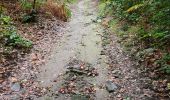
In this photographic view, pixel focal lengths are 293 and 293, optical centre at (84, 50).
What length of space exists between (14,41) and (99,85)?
4.50m

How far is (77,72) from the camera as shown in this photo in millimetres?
9680

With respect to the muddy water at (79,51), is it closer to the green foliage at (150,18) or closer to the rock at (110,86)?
the rock at (110,86)

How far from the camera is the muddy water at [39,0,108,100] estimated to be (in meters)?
9.53

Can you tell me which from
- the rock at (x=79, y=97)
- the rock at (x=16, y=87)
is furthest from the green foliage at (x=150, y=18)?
the rock at (x=16, y=87)

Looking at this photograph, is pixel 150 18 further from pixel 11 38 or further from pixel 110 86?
pixel 11 38

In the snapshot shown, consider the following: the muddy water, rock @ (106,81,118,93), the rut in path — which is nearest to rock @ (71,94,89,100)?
the rut in path

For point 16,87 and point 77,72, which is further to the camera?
point 77,72

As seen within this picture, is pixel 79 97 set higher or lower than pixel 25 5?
lower

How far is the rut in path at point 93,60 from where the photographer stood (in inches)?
334

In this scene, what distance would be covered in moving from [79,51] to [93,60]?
4.33ft

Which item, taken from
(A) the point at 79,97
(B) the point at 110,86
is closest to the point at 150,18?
(B) the point at 110,86

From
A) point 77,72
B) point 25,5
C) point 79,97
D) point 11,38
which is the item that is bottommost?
point 79,97

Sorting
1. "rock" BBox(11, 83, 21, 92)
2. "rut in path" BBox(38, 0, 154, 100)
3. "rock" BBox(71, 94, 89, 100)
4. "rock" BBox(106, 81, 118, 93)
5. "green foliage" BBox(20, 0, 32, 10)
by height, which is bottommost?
"rock" BBox(71, 94, 89, 100)

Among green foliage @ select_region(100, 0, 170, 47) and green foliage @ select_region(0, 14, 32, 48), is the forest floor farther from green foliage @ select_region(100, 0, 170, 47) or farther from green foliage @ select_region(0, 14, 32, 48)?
green foliage @ select_region(100, 0, 170, 47)
